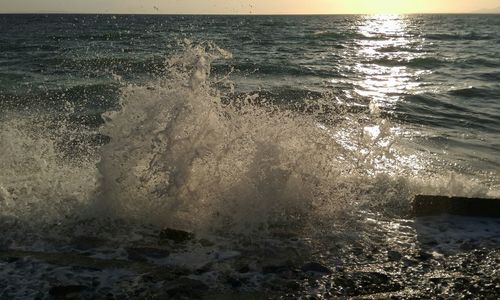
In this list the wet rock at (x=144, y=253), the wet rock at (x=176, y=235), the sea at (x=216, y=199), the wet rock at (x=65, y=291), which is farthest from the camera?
the wet rock at (x=176, y=235)

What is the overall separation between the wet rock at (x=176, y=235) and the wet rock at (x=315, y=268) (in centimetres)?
111

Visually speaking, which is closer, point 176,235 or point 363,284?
point 363,284

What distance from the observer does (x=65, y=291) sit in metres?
3.43

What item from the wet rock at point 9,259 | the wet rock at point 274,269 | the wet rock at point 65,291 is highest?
the wet rock at point 9,259

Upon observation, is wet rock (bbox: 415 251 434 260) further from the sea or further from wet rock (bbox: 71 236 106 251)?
wet rock (bbox: 71 236 106 251)

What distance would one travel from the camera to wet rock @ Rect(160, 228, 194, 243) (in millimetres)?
4355

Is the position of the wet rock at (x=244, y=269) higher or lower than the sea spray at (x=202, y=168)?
lower

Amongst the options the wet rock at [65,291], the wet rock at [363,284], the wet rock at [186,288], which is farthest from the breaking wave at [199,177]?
the wet rock at [65,291]

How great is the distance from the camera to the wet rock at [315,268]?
383 centimetres

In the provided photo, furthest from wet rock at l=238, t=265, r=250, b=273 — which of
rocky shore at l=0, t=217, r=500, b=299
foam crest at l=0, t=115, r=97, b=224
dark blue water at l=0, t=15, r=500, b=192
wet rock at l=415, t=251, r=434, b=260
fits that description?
dark blue water at l=0, t=15, r=500, b=192

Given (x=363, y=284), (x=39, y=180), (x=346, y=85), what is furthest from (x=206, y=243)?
(x=346, y=85)

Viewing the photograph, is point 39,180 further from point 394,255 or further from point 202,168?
point 394,255

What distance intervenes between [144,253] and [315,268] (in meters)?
1.43

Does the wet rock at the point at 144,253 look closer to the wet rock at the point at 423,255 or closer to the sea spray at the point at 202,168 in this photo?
the sea spray at the point at 202,168
